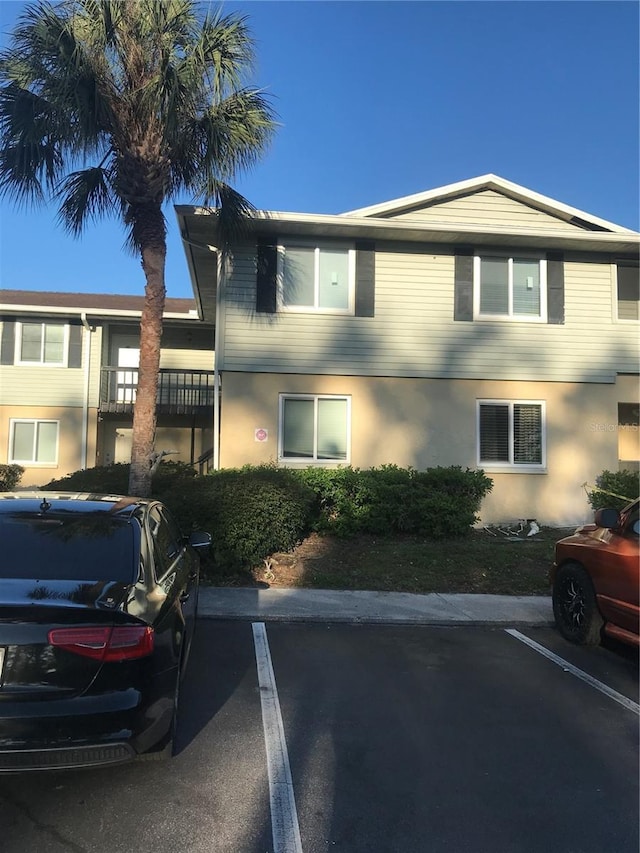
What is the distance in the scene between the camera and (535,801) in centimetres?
340

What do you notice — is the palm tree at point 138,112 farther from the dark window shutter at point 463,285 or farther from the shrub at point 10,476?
the shrub at point 10,476

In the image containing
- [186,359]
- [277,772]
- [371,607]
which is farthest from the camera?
[186,359]

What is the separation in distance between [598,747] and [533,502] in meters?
8.95

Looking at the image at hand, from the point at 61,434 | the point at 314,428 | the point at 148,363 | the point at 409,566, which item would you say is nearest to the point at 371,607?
the point at 409,566

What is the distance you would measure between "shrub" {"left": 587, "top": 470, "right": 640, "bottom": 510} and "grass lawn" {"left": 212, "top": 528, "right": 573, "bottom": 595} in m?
2.38

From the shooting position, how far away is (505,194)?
537 inches

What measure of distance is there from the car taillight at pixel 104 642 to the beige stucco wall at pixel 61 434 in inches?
677

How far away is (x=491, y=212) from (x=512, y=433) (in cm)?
480

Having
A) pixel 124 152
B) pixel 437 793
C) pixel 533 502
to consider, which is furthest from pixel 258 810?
pixel 533 502

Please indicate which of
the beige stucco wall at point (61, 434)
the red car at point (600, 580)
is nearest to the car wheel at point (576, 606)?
the red car at point (600, 580)

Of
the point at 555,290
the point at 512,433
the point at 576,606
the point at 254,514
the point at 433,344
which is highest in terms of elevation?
the point at 555,290

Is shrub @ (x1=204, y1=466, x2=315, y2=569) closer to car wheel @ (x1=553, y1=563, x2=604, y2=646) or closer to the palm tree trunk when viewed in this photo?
the palm tree trunk

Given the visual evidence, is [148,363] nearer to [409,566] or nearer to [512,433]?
[409,566]

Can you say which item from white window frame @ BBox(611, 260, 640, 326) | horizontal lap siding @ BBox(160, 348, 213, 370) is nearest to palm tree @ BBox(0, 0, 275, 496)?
white window frame @ BBox(611, 260, 640, 326)
